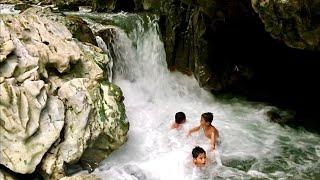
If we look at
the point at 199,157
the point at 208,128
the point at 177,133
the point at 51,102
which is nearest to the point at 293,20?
the point at 208,128

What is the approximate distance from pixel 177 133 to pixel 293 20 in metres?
3.16

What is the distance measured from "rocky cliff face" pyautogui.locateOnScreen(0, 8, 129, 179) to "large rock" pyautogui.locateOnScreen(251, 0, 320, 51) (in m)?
3.10

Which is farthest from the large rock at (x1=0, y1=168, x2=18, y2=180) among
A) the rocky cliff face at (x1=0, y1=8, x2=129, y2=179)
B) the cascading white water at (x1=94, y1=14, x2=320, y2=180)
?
the cascading white water at (x1=94, y1=14, x2=320, y2=180)

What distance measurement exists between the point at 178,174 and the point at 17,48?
3.40m

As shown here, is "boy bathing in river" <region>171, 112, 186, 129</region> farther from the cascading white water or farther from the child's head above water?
the child's head above water

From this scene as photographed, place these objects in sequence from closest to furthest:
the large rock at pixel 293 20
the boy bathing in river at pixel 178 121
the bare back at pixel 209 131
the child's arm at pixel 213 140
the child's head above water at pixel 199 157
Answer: the large rock at pixel 293 20 < the child's head above water at pixel 199 157 < the child's arm at pixel 213 140 < the bare back at pixel 209 131 < the boy bathing in river at pixel 178 121

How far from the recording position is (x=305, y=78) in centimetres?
1220

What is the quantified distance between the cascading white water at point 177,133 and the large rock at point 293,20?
2101mm

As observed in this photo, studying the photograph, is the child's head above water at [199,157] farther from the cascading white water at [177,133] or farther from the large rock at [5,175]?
the large rock at [5,175]

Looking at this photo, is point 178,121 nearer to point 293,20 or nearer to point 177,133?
point 177,133

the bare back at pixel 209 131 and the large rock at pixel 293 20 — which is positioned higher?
the large rock at pixel 293 20

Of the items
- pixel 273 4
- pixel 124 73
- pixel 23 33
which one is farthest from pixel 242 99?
pixel 23 33

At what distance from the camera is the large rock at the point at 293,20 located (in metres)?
7.35

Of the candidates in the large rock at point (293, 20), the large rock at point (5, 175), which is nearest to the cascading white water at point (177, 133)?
the large rock at point (5, 175)
